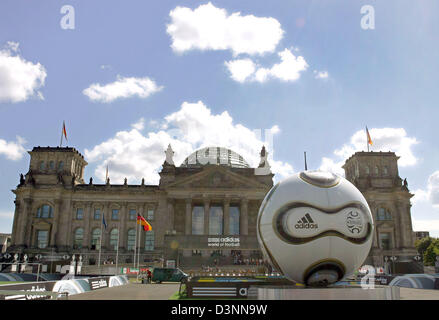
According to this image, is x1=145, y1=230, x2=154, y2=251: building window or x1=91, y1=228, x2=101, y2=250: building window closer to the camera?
x1=145, y1=230, x2=154, y2=251: building window

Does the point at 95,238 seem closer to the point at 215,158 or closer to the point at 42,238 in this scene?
the point at 42,238

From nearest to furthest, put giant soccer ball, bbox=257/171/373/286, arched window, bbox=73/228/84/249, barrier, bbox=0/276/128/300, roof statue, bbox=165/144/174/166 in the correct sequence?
giant soccer ball, bbox=257/171/373/286
barrier, bbox=0/276/128/300
arched window, bbox=73/228/84/249
roof statue, bbox=165/144/174/166

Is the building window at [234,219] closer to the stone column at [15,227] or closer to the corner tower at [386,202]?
the corner tower at [386,202]

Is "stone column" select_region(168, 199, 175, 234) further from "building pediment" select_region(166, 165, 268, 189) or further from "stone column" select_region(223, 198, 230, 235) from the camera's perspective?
"stone column" select_region(223, 198, 230, 235)

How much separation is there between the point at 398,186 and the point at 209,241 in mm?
56479

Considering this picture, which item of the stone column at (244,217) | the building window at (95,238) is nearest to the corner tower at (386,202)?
the stone column at (244,217)

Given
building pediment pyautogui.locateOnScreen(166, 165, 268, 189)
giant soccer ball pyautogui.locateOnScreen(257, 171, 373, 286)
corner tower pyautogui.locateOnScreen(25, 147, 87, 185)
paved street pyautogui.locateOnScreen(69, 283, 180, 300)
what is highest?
corner tower pyautogui.locateOnScreen(25, 147, 87, 185)

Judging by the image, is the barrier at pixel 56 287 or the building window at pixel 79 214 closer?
the barrier at pixel 56 287

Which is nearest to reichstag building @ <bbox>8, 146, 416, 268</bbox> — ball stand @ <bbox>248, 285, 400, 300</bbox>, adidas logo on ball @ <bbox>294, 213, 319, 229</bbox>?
adidas logo on ball @ <bbox>294, 213, 319, 229</bbox>

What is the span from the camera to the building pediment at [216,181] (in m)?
72.6

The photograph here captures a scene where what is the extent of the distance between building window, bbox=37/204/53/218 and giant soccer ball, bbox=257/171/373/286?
7479cm

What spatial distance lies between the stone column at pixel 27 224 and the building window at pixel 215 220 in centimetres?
3702

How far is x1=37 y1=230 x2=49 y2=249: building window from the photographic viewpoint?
76500mm
